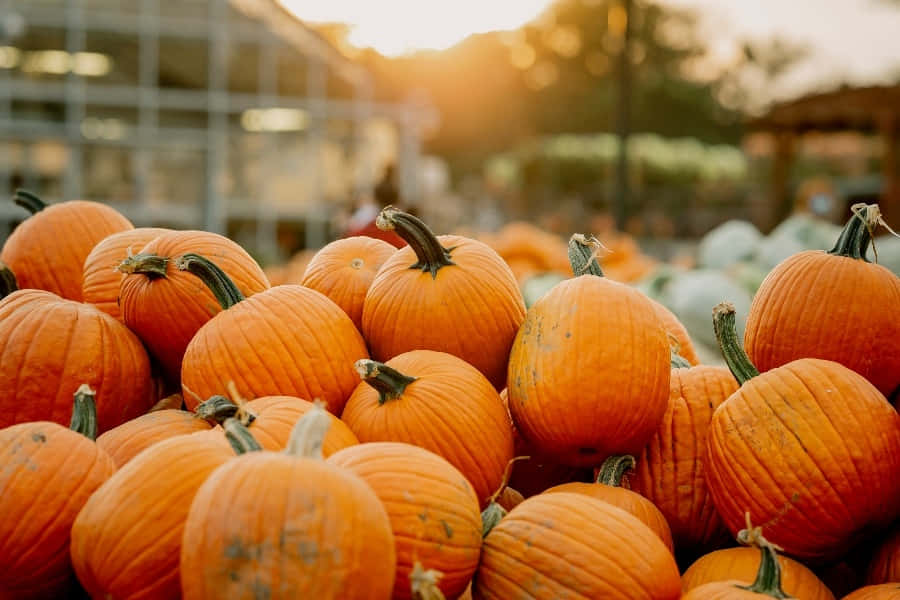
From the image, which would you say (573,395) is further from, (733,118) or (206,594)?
(733,118)

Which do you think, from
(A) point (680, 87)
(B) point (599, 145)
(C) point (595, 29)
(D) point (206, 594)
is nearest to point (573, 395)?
(D) point (206, 594)

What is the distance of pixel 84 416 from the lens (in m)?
1.74

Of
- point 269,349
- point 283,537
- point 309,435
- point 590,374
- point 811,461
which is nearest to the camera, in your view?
point 283,537

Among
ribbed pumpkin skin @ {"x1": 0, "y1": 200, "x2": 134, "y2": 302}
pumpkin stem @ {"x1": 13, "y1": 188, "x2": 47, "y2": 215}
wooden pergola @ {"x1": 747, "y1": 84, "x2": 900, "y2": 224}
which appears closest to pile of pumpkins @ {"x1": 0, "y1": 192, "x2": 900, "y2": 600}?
ribbed pumpkin skin @ {"x1": 0, "y1": 200, "x2": 134, "y2": 302}

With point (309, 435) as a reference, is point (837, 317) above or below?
above

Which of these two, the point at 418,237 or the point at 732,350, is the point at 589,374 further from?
the point at 418,237

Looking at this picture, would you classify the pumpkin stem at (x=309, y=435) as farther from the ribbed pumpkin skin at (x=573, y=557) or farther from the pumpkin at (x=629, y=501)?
the pumpkin at (x=629, y=501)

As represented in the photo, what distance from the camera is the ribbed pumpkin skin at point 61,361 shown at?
1.97m

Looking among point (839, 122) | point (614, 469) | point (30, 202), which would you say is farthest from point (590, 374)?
point (839, 122)

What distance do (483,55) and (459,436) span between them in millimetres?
46787

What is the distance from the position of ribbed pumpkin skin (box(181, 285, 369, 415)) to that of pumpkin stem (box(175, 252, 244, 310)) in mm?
38

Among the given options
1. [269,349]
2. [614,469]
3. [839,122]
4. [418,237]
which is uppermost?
[839,122]

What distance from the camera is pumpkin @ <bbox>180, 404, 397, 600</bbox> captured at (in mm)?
1218

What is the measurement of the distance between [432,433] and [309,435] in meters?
0.48
